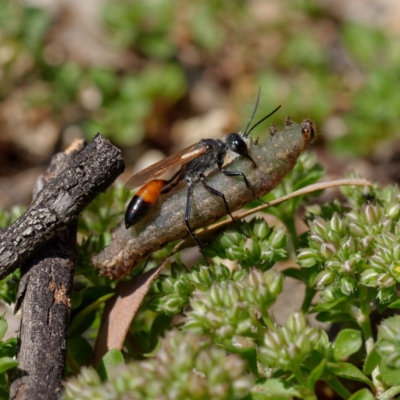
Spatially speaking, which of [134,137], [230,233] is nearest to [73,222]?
[230,233]

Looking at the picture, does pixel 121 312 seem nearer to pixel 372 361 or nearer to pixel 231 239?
pixel 231 239

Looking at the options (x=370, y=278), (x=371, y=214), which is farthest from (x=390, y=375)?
(x=371, y=214)

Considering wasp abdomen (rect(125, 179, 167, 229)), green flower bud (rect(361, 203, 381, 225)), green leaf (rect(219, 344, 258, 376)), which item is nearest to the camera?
green leaf (rect(219, 344, 258, 376))

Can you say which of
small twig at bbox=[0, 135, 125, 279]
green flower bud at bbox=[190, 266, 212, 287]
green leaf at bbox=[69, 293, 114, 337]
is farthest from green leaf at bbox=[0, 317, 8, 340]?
green flower bud at bbox=[190, 266, 212, 287]

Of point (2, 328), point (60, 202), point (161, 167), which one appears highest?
point (60, 202)

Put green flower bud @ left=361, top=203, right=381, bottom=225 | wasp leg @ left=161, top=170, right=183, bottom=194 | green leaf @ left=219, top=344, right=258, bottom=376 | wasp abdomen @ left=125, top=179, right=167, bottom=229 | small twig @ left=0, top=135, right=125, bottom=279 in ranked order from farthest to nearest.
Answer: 1. wasp leg @ left=161, top=170, right=183, bottom=194
2. wasp abdomen @ left=125, top=179, right=167, bottom=229
3. green flower bud @ left=361, top=203, right=381, bottom=225
4. small twig @ left=0, top=135, right=125, bottom=279
5. green leaf @ left=219, top=344, right=258, bottom=376

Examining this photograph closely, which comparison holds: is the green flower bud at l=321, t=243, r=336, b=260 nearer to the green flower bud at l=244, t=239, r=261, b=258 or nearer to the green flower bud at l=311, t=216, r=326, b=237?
the green flower bud at l=311, t=216, r=326, b=237
